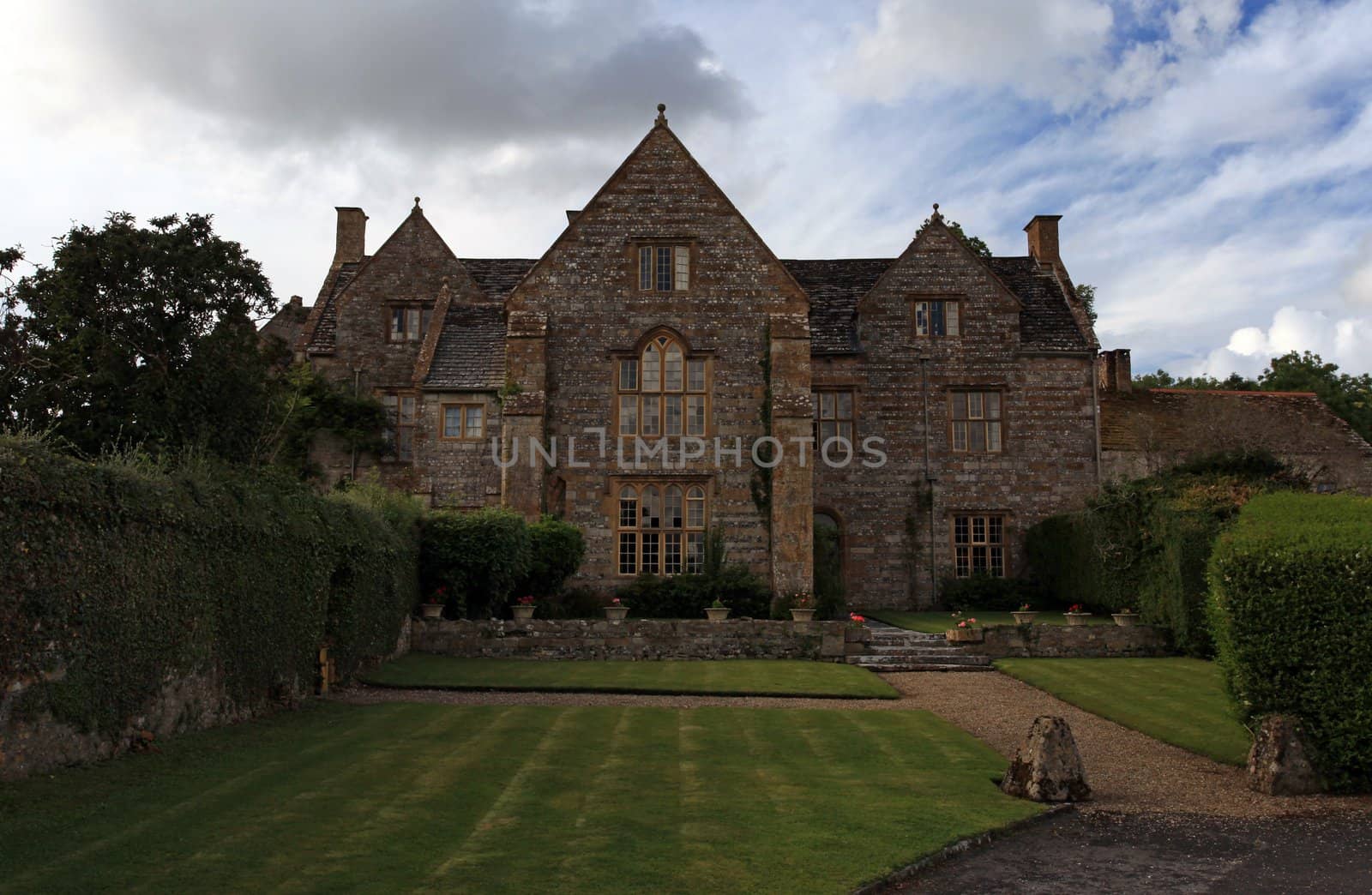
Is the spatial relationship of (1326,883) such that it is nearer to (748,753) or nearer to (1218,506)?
(748,753)

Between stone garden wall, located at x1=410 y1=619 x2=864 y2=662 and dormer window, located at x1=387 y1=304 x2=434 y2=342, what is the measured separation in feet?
49.9

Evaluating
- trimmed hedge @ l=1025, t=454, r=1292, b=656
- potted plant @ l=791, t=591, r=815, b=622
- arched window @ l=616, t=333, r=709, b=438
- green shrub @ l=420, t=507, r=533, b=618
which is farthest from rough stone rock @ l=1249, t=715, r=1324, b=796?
arched window @ l=616, t=333, r=709, b=438

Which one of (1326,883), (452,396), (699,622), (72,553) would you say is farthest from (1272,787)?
(452,396)

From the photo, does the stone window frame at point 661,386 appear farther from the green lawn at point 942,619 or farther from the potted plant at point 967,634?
the potted plant at point 967,634

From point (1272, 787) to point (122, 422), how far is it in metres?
21.5

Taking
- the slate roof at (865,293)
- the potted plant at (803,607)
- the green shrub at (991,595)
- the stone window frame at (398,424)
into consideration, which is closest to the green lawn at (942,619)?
the green shrub at (991,595)

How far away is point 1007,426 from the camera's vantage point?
3416 cm

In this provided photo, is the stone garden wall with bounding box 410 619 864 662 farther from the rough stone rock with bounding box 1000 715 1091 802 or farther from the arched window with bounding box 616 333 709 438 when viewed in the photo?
the rough stone rock with bounding box 1000 715 1091 802

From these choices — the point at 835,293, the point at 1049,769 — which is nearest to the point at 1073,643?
the point at 1049,769

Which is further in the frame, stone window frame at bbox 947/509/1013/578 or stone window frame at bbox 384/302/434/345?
stone window frame at bbox 384/302/434/345

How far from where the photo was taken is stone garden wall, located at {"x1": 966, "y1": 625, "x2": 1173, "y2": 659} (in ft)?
76.3

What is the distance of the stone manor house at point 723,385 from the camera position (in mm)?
28797

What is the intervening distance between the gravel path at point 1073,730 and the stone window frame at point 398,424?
53.9ft

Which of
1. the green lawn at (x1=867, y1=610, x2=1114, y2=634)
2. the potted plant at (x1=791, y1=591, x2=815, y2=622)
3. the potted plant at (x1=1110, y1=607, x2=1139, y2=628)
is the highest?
the potted plant at (x1=791, y1=591, x2=815, y2=622)
